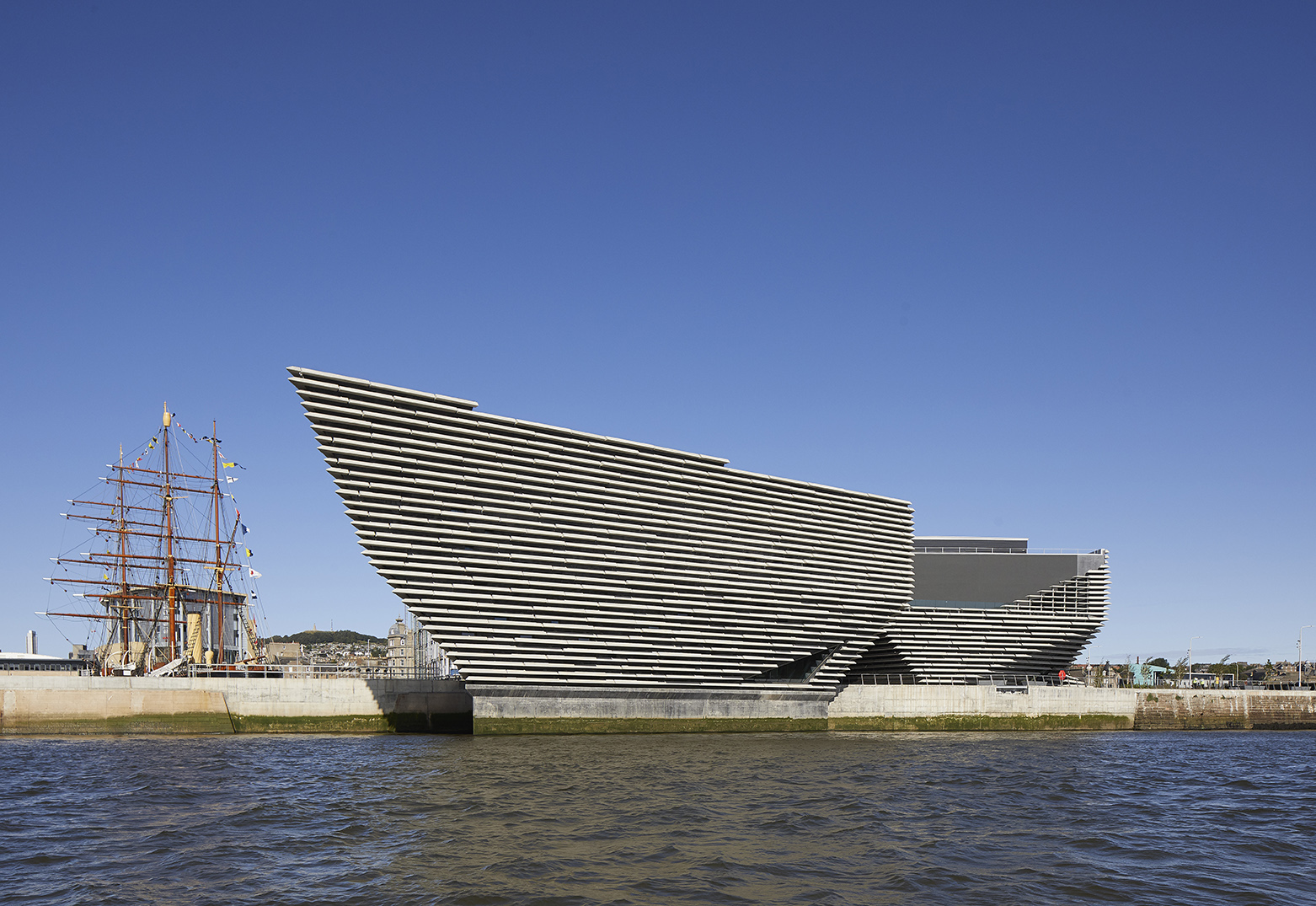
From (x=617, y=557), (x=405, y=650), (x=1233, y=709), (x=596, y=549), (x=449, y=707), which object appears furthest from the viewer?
(x=405, y=650)

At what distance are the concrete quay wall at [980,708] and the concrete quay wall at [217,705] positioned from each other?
23.3 metres

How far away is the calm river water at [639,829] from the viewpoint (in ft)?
50.0

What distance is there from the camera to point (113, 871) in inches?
631

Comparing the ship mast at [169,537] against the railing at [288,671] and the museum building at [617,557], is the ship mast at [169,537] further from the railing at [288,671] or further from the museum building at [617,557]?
the museum building at [617,557]

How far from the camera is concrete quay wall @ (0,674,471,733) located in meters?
47.8

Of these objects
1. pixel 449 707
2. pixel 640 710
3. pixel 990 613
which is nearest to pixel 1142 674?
pixel 990 613

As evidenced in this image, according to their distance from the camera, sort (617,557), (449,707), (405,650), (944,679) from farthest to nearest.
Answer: (405,650), (944,679), (449,707), (617,557)

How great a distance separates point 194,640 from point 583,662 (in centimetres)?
3312

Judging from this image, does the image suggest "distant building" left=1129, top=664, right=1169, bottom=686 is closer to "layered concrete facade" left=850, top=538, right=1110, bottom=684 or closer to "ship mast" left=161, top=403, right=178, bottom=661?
"layered concrete facade" left=850, top=538, right=1110, bottom=684

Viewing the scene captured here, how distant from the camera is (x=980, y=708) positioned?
59500mm

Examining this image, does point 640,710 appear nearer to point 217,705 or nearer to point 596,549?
point 596,549

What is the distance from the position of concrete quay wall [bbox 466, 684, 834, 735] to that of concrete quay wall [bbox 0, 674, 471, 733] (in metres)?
8.11

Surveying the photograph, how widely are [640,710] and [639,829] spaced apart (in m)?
29.7

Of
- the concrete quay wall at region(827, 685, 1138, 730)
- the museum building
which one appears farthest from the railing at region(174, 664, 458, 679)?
the concrete quay wall at region(827, 685, 1138, 730)
